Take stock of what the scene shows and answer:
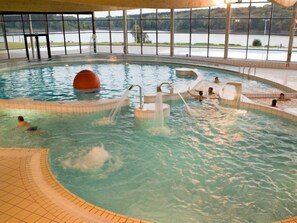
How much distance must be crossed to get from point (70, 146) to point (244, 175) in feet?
12.0

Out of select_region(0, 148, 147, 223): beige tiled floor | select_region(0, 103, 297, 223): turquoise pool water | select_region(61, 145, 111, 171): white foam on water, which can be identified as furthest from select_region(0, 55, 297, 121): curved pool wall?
select_region(0, 148, 147, 223): beige tiled floor

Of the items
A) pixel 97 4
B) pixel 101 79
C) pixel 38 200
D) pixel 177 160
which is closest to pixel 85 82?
pixel 101 79

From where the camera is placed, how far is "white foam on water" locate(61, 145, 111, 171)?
5.13m

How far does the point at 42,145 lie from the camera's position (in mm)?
6121

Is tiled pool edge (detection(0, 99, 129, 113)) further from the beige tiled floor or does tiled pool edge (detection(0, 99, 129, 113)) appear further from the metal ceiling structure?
the metal ceiling structure

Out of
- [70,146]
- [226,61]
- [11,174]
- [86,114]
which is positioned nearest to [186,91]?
[86,114]

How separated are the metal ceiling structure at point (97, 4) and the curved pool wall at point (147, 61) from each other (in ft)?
10.3

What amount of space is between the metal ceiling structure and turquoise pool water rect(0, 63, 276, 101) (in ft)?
10.6

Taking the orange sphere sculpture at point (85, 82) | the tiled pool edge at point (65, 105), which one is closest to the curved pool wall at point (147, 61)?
the tiled pool edge at point (65, 105)

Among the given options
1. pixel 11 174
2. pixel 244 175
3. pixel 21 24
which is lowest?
pixel 244 175

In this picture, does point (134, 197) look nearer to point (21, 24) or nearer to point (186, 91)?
point (186, 91)

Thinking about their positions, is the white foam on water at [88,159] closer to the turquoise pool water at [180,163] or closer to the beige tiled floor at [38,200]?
the turquoise pool water at [180,163]

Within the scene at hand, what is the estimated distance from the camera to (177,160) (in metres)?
5.46

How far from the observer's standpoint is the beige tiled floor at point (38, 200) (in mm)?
3275
